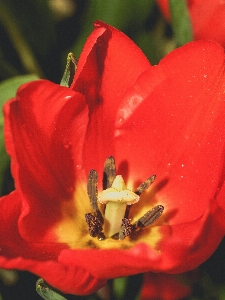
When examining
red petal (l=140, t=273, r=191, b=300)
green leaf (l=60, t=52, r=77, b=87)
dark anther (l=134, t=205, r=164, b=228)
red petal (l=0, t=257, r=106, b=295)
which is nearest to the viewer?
red petal (l=0, t=257, r=106, b=295)

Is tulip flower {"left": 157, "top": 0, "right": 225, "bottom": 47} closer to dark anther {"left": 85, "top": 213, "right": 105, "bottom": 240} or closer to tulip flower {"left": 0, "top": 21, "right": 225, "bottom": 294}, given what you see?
tulip flower {"left": 0, "top": 21, "right": 225, "bottom": 294}

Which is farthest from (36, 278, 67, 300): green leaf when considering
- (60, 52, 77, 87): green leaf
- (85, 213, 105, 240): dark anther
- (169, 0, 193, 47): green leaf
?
(169, 0, 193, 47): green leaf

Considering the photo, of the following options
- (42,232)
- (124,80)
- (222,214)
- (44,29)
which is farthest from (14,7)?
(222,214)

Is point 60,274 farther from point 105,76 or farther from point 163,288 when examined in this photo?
point 163,288

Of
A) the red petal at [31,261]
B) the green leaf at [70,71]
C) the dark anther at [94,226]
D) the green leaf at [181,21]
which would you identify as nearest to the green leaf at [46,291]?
the red petal at [31,261]

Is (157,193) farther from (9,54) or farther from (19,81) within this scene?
(9,54)

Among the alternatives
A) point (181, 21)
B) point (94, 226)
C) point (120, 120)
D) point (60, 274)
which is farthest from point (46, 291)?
point (181, 21)
